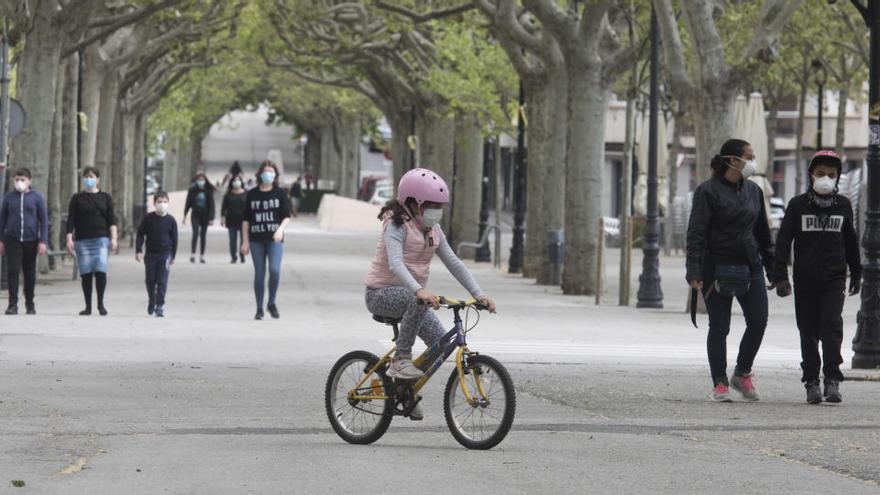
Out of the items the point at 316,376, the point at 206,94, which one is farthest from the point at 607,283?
the point at 206,94

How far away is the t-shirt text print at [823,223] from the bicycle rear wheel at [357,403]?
3.92 metres

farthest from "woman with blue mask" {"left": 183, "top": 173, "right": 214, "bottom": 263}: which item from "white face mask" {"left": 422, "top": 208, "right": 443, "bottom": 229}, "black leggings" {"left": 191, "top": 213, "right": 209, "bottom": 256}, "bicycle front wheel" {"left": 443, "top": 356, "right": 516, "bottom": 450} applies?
"bicycle front wheel" {"left": 443, "top": 356, "right": 516, "bottom": 450}

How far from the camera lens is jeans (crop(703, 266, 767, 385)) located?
13.8 m

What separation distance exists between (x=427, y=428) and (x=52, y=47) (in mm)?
19383

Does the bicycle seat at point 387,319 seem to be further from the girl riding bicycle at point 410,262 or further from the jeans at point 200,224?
the jeans at point 200,224

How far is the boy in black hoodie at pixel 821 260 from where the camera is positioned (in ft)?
45.3

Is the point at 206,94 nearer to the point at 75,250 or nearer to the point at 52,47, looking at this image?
the point at 52,47

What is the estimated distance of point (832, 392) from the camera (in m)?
13.9

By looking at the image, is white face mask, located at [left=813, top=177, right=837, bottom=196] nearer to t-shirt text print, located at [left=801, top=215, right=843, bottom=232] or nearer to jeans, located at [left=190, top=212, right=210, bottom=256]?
t-shirt text print, located at [left=801, top=215, right=843, bottom=232]

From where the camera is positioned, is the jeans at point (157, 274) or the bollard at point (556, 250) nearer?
the jeans at point (157, 274)

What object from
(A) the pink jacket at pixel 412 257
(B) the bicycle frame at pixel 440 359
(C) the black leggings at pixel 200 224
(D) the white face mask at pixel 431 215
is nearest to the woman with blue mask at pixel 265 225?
(B) the bicycle frame at pixel 440 359

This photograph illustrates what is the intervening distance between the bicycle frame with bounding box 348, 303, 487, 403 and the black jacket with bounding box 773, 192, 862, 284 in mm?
3566

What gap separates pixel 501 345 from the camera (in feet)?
66.2

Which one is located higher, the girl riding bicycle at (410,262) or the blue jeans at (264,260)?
the girl riding bicycle at (410,262)
